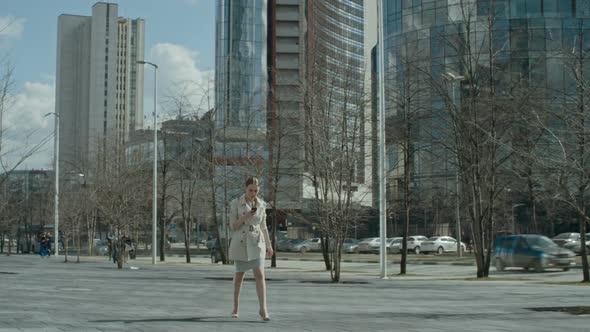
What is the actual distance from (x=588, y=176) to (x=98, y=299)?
882 cm

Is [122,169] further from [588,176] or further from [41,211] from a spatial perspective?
[588,176]

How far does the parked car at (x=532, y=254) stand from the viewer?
30875 mm

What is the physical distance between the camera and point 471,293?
1702cm

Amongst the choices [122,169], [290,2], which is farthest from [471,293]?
[290,2]

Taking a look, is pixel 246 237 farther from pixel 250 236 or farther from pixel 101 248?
pixel 101 248

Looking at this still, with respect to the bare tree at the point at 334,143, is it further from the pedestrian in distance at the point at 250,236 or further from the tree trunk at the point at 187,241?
the tree trunk at the point at 187,241

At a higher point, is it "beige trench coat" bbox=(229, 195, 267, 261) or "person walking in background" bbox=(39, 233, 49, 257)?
"beige trench coat" bbox=(229, 195, 267, 261)

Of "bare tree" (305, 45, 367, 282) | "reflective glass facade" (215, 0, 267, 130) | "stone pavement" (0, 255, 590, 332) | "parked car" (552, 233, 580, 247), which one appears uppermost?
"reflective glass facade" (215, 0, 267, 130)

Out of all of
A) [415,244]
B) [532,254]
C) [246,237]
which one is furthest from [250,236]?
[415,244]

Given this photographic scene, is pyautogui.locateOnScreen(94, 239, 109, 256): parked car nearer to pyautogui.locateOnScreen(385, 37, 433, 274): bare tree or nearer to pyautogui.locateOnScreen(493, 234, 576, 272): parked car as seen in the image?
pyautogui.locateOnScreen(385, 37, 433, 274): bare tree

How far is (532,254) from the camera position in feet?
102

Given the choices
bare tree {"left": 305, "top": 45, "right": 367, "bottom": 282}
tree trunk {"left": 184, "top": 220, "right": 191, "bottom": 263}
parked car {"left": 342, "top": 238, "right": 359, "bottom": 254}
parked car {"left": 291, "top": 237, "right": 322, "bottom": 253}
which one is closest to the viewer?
bare tree {"left": 305, "top": 45, "right": 367, "bottom": 282}

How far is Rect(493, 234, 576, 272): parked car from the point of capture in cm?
3088

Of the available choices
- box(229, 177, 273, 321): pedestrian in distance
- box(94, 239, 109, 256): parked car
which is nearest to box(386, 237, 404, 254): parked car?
box(94, 239, 109, 256): parked car
